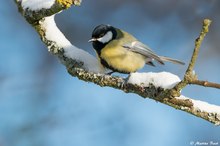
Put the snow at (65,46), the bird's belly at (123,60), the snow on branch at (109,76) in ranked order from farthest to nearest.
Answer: the bird's belly at (123,60), the snow at (65,46), the snow on branch at (109,76)

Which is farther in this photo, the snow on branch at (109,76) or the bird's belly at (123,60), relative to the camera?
the bird's belly at (123,60)

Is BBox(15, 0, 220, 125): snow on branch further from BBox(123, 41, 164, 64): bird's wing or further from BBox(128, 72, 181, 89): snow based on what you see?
BBox(123, 41, 164, 64): bird's wing

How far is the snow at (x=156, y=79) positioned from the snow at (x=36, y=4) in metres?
0.35

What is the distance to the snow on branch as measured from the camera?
4.86 ft

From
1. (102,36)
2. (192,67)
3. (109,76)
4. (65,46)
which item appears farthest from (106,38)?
(192,67)

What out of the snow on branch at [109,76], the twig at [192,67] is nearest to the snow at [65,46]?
the snow on branch at [109,76]

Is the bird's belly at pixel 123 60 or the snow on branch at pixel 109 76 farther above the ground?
the bird's belly at pixel 123 60

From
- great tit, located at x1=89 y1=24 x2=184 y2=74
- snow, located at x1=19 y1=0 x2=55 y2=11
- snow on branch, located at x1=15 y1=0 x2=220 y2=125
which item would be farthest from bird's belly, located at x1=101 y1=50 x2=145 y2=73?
snow, located at x1=19 y1=0 x2=55 y2=11

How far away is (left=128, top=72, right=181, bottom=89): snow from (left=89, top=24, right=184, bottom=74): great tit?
0.63m

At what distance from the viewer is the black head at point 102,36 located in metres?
2.32

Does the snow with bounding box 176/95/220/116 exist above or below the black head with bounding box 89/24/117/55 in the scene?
below

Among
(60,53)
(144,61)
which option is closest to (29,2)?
(60,53)

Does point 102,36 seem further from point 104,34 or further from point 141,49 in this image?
point 141,49

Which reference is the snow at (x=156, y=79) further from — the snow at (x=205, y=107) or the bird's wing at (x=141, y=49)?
the bird's wing at (x=141, y=49)
